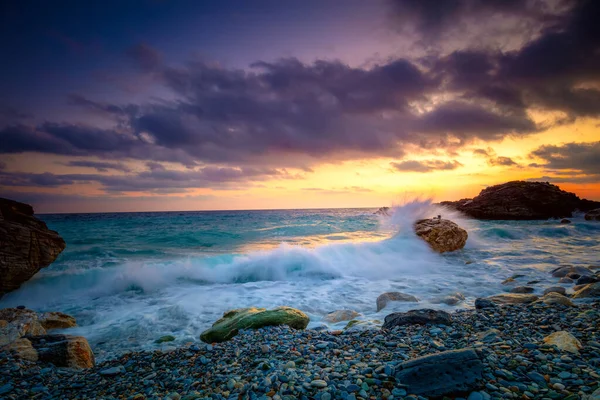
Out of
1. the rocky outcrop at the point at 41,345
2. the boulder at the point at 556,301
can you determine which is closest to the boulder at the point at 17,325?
the rocky outcrop at the point at 41,345

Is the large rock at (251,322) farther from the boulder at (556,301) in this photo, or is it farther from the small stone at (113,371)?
the boulder at (556,301)

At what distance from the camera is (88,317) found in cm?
755

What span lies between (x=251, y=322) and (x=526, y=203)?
41.0m

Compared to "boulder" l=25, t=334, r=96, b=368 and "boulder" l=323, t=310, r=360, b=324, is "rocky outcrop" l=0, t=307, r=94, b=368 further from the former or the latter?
"boulder" l=323, t=310, r=360, b=324

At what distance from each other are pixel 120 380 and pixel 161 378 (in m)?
0.64

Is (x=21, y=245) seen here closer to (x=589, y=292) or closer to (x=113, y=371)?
(x=113, y=371)

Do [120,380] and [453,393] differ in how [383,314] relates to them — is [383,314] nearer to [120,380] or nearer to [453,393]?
[453,393]

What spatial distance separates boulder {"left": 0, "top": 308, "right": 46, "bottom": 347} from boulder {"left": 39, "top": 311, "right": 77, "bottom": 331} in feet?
1.24

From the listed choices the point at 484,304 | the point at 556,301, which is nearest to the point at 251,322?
the point at 484,304

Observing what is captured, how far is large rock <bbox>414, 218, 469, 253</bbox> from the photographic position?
14.4m

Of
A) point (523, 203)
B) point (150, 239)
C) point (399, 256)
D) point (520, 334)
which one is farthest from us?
point (523, 203)

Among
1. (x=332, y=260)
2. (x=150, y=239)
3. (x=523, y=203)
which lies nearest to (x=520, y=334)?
(x=332, y=260)

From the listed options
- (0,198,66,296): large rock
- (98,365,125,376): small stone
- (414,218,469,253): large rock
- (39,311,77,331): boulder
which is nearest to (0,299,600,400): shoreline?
(98,365,125,376): small stone

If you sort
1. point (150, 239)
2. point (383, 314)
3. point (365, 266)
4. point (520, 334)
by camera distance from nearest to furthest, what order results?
point (520, 334), point (383, 314), point (365, 266), point (150, 239)
